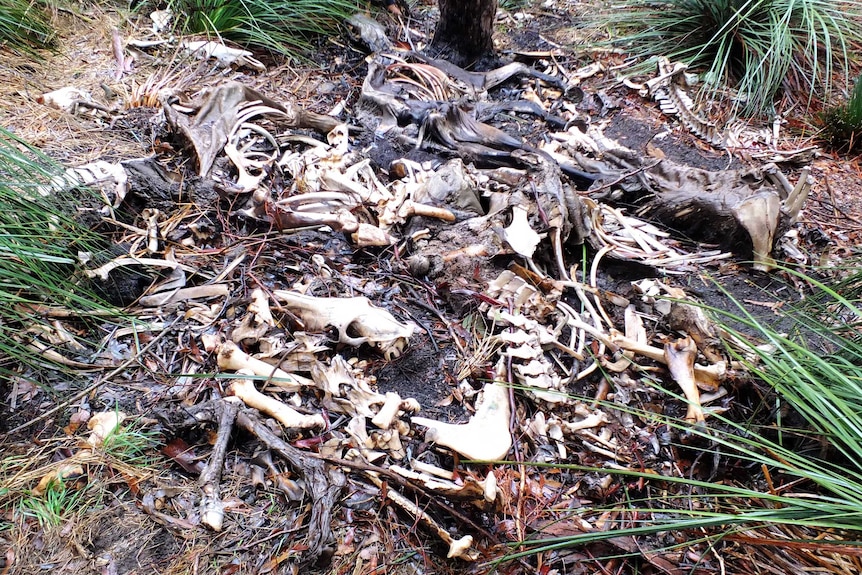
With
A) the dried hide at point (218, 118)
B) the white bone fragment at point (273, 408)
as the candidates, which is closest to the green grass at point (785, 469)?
the white bone fragment at point (273, 408)

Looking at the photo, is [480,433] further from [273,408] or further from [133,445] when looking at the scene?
[133,445]

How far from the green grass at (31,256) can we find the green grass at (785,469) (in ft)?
5.29

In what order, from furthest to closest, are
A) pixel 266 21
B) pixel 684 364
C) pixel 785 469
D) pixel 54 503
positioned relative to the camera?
pixel 266 21, pixel 684 364, pixel 54 503, pixel 785 469

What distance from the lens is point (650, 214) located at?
280 cm

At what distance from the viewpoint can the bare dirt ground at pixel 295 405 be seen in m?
1.40

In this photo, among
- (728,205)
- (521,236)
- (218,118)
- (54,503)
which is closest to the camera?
(54,503)

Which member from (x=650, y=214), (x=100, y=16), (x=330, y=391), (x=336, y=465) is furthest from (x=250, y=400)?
(x=100, y=16)

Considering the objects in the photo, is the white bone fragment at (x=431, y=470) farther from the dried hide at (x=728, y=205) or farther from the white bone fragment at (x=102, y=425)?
the dried hide at (x=728, y=205)

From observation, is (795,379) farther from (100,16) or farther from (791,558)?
(100,16)

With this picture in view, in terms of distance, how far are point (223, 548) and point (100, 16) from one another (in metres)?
3.93

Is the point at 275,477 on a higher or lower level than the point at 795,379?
lower

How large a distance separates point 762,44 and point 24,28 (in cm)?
510

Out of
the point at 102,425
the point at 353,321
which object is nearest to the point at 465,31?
the point at 353,321

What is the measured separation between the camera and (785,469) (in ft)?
4.21
